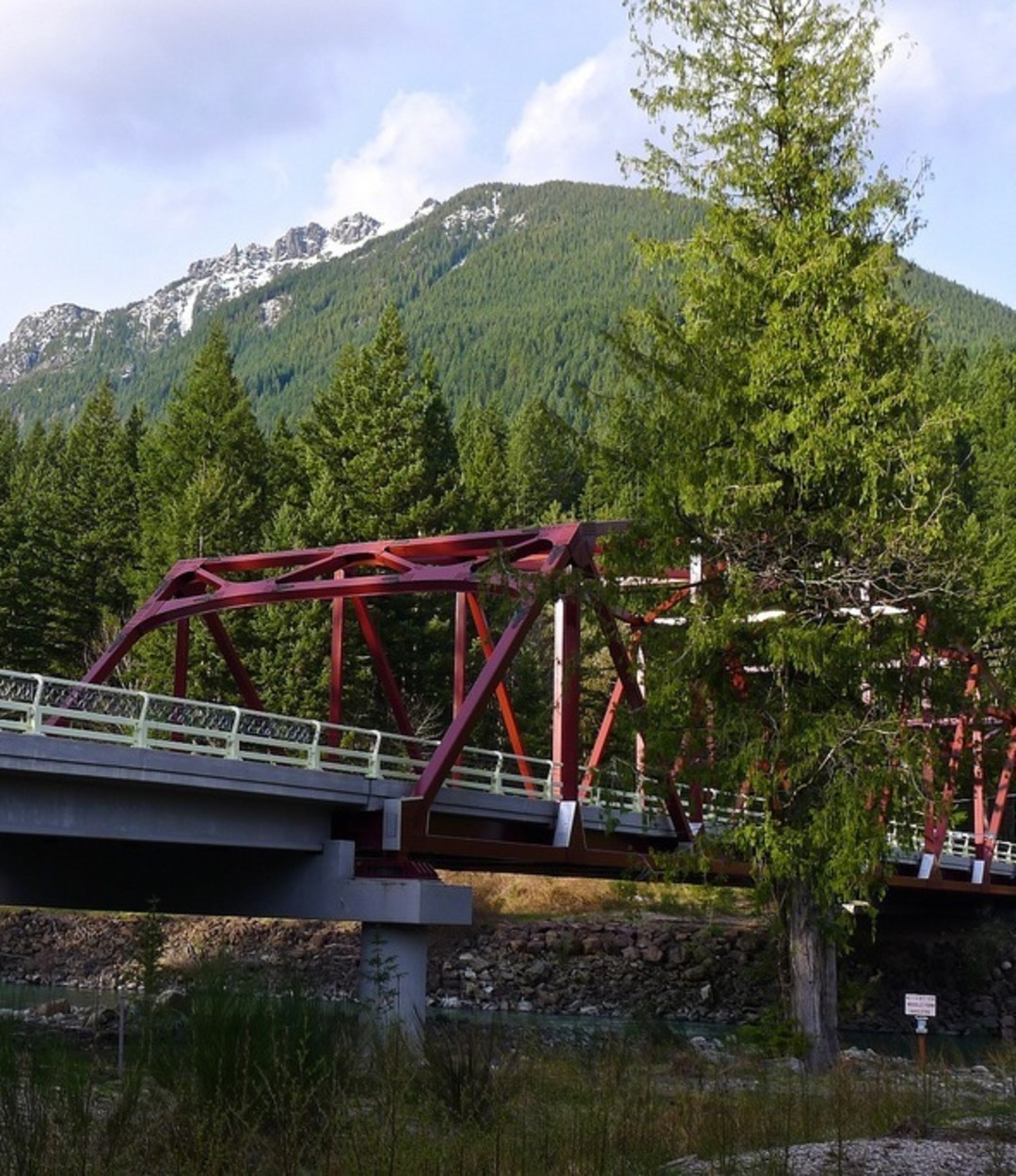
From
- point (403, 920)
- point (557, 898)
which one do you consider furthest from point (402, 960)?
point (557, 898)

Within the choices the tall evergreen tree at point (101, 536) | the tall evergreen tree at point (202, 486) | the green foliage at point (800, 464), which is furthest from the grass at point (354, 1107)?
the tall evergreen tree at point (101, 536)

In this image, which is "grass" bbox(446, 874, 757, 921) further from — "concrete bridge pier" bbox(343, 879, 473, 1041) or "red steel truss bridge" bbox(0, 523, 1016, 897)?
"concrete bridge pier" bbox(343, 879, 473, 1041)

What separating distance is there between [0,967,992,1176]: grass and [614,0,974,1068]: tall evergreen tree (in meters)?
6.81

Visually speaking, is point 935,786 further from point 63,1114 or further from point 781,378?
point 63,1114

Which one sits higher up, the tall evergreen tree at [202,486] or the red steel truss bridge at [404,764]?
the tall evergreen tree at [202,486]

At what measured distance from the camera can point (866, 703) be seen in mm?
19859

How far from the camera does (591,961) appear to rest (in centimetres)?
4153

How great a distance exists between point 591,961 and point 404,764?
1788cm

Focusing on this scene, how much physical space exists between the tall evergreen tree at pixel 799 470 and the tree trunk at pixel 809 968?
0.09 feet

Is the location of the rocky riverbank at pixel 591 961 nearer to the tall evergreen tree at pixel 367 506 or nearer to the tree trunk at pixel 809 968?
the tall evergreen tree at pixel 367 506

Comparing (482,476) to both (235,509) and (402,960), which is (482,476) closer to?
(235,509)

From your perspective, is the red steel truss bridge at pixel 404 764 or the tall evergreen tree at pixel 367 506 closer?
the red steel truss bridge at pixel 404 764

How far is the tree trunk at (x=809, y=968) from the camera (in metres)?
19.6

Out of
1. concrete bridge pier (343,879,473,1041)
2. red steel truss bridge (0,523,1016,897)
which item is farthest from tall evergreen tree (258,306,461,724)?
concrete bridge pier (343,879,473,1041)
